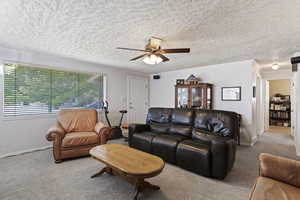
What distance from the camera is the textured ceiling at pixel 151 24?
1665 mm

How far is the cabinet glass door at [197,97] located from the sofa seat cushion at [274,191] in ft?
10.6

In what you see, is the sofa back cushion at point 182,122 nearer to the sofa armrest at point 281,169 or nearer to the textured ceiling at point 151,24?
the textured ceiling at point 151,24

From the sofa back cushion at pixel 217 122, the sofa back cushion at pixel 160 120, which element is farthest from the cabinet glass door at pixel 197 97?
the sofa back cushion at pixel 217 122

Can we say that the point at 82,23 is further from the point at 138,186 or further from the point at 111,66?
the point at 111,66

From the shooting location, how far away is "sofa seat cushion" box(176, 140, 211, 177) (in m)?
2.29

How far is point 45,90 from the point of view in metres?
3.67

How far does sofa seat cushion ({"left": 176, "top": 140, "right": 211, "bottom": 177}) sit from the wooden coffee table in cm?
70

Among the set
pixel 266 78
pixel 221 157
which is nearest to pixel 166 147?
pixel 221 157

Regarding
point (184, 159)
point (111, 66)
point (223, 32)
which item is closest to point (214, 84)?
point (223, 32)

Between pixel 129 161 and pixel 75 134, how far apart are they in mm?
1818

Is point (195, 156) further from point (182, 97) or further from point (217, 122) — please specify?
point (182, 97)

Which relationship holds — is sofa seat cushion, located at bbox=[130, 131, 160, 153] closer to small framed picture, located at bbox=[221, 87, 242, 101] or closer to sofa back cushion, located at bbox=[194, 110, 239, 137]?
sofa back cushion, located at bbox=[194, 110, 239, 137]

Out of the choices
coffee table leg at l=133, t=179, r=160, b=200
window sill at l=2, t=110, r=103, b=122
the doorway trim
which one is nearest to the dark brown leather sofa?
coffee table leg at l=133, t=179, r=160, b=200

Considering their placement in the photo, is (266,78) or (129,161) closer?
(129,161)
